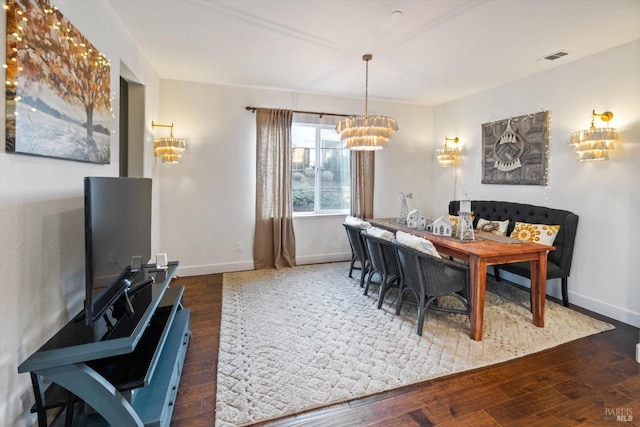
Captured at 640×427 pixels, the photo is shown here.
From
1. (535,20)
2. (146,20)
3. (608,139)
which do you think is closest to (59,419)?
(146,20)

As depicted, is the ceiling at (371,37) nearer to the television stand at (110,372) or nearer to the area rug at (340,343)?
the television stand at (110,372)

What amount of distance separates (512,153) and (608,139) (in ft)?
3.63

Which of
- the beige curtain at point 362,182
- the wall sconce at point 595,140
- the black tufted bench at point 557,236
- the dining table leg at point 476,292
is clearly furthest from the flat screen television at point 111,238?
the wall sconce at point 595,140

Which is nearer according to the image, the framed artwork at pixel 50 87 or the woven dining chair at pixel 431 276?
the framed artwork at pixel 50 87

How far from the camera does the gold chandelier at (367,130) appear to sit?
318cm

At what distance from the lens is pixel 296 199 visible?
4820 millimetres

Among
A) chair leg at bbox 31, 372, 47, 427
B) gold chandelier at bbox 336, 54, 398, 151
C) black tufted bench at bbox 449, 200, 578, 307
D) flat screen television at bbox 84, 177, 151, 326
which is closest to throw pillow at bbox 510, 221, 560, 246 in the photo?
black tufted bench at bbox 449, 200, 578, 307

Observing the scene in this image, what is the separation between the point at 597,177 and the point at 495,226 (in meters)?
1.09

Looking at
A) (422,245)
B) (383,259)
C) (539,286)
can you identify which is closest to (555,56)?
(539,286)

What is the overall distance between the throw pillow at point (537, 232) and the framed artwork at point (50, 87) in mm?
4079

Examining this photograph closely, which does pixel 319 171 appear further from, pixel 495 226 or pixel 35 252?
pixel 35 252

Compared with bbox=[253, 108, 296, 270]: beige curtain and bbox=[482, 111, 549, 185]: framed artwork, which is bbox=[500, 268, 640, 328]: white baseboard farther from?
bbox=[253, 108, 296, 270]: beige curtain

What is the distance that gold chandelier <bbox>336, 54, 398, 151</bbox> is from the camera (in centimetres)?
318

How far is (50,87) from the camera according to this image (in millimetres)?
1498
